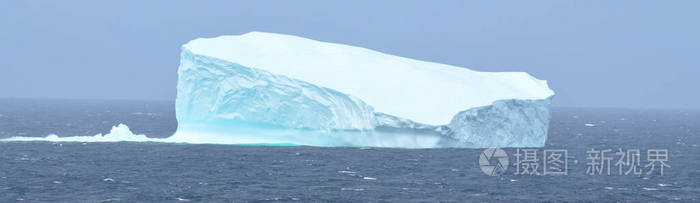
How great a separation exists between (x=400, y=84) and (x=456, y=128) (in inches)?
102

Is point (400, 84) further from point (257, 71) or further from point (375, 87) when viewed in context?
point (257, 71)

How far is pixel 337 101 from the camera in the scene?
1129 inches

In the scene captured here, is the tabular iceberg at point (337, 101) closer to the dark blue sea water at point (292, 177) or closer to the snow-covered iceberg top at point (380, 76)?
the snow-covered iceberg top at point (380, 76)

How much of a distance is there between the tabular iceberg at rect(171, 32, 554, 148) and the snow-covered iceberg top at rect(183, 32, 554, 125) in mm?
34

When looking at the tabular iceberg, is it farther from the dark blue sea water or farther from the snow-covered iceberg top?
the dark blue sea water

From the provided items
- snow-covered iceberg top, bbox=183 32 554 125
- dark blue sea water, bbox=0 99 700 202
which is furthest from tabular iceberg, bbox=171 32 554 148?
dark blue sea water, bbox=0 99 700 202

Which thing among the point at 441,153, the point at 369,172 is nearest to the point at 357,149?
the point at 441,153

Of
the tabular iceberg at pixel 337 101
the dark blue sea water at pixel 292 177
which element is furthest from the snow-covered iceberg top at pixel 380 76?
the dark blue sea water at pixel 292 177

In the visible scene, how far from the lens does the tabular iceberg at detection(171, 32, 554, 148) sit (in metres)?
28.6

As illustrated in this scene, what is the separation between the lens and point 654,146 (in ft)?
128

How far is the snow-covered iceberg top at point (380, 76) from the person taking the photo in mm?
28795

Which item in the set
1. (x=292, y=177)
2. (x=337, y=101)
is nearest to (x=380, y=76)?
(x=337, y=101)

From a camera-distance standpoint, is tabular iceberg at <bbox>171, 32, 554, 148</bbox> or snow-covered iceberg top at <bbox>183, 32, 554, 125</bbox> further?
snow-covered iceberg top at <bbox>183, 32, 554, 125</bbox>

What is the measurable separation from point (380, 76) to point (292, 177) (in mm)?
8364
